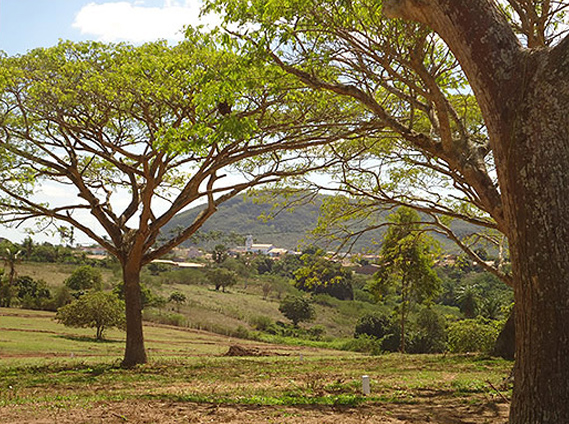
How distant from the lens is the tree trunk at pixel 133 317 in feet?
47.9

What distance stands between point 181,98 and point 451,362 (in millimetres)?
12691

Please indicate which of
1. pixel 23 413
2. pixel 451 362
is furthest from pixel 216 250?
pixel 23 413

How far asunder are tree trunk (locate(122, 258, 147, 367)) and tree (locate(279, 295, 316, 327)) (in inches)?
1995

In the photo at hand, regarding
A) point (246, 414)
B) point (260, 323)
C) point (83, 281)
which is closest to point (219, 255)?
point (260, 323)

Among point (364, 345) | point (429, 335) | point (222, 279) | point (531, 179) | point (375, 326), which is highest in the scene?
point (531, 179)

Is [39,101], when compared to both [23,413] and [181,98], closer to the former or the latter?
[181,98]

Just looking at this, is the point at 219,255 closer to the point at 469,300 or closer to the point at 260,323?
the point at 260,323

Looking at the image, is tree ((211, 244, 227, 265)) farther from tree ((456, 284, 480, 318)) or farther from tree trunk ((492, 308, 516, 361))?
tree trunk ((492, 308, 516, 361))

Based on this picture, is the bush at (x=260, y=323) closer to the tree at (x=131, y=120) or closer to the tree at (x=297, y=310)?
the tree at (x=297, y=310)

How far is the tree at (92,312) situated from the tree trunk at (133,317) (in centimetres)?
1799

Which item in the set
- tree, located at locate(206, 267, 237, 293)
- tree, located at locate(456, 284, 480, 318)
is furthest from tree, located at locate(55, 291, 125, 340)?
tree, located at locate(206, 267, 237, 293)

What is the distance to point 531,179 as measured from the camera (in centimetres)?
419

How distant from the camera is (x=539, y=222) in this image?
408 cm

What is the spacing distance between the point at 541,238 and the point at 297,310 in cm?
6164
